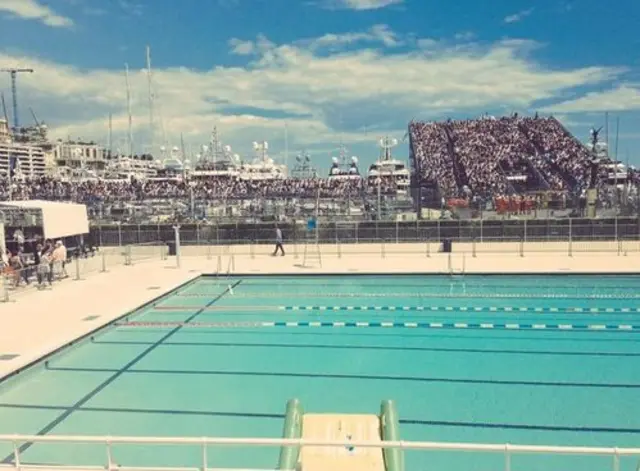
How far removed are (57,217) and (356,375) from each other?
13.8 meters

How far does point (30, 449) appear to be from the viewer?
21.2 ft

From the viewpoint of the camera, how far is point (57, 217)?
18.9 meters

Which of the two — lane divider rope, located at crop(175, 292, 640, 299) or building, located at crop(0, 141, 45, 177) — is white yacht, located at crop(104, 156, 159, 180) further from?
lane divider rope, located at crop(175, 292, 640, 299)

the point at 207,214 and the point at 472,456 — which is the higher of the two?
the point at 207,214

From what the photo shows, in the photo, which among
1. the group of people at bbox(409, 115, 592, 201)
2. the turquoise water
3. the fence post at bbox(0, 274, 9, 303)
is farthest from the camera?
the group of people at bbox(409, 115, 592, 201)

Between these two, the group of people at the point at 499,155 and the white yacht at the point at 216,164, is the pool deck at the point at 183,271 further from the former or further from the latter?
the white yacht at the point at 216,164

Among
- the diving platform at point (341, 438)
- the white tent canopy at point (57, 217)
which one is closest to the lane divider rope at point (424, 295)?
the white tent canopy at point (57, 217)

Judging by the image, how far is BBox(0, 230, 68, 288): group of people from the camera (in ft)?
50.5

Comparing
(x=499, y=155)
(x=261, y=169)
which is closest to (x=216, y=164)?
(x=261, y=169)

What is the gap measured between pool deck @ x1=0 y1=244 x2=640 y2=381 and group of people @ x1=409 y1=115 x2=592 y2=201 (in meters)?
29.9

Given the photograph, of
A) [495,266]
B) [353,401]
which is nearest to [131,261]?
[495,266]

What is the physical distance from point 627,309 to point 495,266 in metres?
5.60

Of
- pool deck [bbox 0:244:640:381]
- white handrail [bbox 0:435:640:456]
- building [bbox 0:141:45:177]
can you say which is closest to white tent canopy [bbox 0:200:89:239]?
pool deck [bbox 0:244:640:381]

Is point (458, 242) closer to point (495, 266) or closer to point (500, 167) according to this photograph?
point (495, 266)
